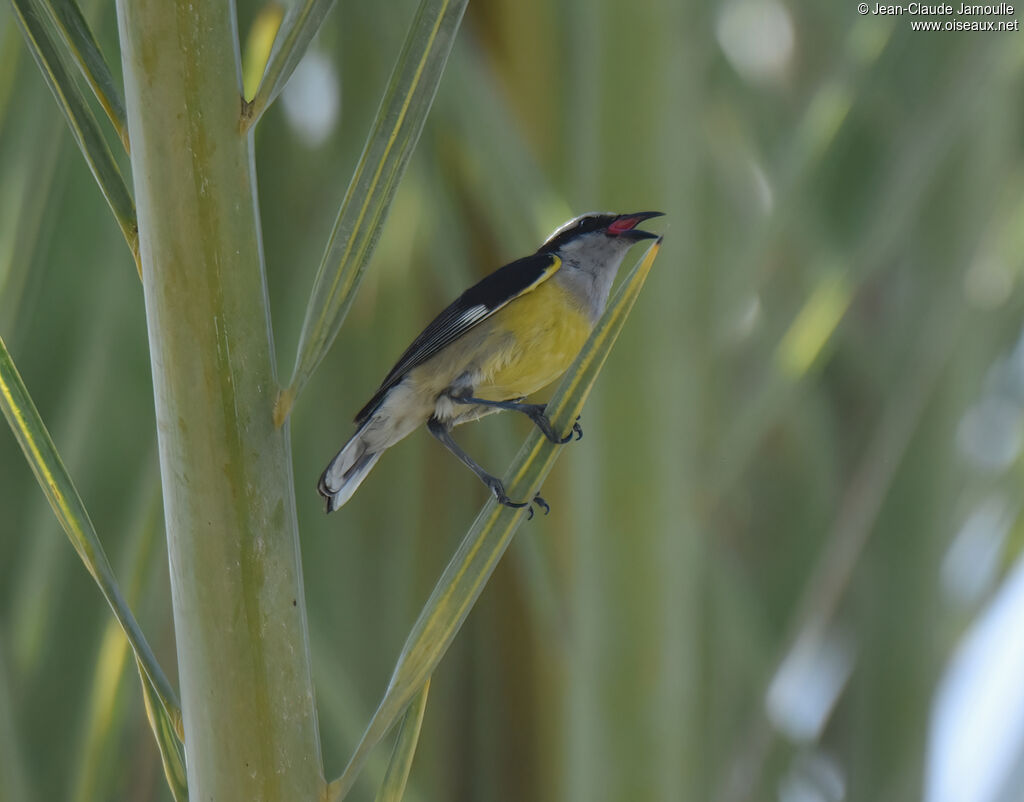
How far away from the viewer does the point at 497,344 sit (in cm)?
114

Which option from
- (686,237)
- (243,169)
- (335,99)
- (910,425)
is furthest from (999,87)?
(243,169)

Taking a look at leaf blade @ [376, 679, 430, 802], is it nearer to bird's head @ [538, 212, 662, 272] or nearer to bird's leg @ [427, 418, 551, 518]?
bird's leg @ [427, 418, 551, 518]

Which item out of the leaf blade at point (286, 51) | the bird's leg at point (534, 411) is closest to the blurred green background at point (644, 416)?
the bird's leg at point (534, 411)

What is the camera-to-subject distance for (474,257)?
1.17m

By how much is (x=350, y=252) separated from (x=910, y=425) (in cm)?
62

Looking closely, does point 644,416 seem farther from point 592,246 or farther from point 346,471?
point 592,246

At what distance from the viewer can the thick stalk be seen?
0.45 m

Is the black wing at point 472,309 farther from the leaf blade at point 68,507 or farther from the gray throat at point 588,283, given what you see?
the leaf blade at point 68,507

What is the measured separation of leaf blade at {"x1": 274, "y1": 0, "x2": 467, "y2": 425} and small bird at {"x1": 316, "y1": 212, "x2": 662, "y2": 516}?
0.55 meters

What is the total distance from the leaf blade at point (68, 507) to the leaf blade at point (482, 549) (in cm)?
9

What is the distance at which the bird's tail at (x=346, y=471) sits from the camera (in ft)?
3.11

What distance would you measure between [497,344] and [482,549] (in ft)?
2.26

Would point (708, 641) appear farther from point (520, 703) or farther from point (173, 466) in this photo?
point (173, 466)

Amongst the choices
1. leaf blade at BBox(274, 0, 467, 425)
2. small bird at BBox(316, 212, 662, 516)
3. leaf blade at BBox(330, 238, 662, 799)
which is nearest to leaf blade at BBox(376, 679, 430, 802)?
leaf blade at BBox(330, 238, 662, 799)
